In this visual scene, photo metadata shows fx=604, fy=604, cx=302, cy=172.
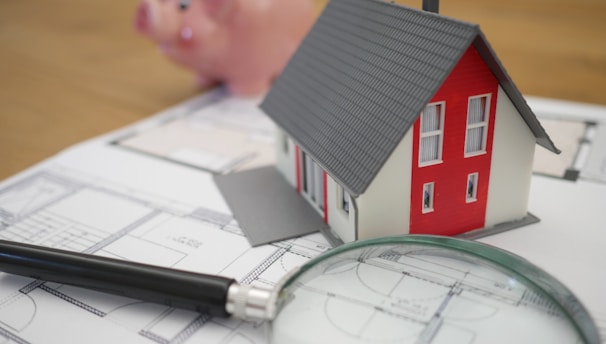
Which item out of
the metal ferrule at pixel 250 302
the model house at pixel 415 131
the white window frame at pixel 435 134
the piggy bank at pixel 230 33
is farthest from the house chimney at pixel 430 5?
the piggy bank at pixel 230 33

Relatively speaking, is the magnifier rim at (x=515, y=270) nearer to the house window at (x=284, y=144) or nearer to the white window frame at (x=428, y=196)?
the white window frame at (x=428, y=196)

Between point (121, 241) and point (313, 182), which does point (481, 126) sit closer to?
point (313, 182)

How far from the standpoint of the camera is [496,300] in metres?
0.62

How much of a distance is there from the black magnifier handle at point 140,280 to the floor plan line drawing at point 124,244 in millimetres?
20

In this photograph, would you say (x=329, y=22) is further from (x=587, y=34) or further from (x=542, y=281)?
(x=587, y=34)

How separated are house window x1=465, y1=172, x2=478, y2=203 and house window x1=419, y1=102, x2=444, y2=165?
2.6 inches

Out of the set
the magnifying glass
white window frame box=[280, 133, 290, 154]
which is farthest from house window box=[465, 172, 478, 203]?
white window frame box=[280, 133, 290, 154]

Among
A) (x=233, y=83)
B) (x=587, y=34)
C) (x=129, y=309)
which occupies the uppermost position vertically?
(x=587, y=34)

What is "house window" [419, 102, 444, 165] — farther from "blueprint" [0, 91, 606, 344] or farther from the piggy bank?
the piggy bank

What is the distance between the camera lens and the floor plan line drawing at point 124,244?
0.65 meters

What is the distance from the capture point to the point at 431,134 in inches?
28.5

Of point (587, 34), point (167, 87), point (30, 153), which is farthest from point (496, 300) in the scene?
point (587, 34)

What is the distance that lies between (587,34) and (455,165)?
38.4 inches

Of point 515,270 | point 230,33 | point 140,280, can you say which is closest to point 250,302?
point 140,280
